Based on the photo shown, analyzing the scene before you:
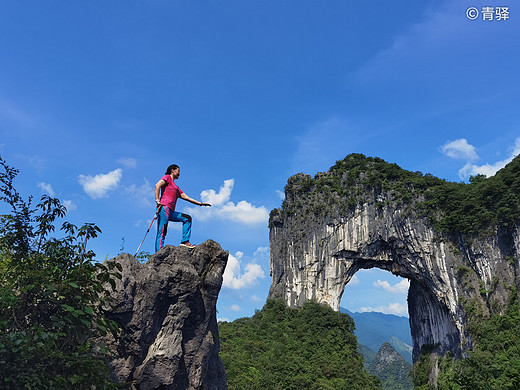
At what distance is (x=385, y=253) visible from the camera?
145ft

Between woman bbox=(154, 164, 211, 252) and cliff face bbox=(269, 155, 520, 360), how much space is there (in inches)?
1244

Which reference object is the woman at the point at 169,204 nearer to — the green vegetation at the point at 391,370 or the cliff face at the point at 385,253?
the cliff face at the point at 385,253

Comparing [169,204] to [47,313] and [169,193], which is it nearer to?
[169,193]

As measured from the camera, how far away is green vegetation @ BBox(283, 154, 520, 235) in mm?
34184

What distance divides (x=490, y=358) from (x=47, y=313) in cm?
3156

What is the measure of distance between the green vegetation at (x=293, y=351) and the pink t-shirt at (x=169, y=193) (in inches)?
920

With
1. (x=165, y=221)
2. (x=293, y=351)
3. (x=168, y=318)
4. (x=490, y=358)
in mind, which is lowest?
(x=490, y=358)

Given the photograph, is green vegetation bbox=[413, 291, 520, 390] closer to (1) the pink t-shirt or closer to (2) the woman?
(2) the woman

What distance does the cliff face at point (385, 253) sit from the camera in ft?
115

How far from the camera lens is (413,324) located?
148 ft

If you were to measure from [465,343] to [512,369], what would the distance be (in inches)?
388

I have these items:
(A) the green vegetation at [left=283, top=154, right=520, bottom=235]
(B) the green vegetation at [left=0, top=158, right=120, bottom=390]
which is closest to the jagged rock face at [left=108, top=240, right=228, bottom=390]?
(B) the green vegetation at [left=0, top=158, right=120, bottom=390]

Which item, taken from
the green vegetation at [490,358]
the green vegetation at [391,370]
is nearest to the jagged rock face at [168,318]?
the green vegetation at [490,358]

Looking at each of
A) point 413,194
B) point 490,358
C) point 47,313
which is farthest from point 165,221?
point 413,194
